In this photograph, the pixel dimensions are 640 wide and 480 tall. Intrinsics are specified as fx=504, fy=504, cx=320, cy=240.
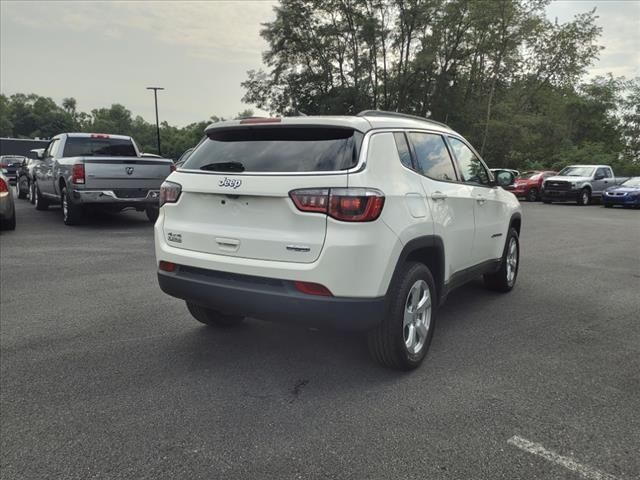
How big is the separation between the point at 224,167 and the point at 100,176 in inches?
296

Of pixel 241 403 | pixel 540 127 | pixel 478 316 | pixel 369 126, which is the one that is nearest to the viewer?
pixel 241 403

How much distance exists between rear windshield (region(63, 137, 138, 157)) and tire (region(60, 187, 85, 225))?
0.98 metres

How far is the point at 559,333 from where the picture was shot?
14.8 ft

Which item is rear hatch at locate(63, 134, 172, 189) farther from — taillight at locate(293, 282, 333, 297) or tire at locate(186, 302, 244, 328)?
taillight at locate(293, 282, 333, 297)

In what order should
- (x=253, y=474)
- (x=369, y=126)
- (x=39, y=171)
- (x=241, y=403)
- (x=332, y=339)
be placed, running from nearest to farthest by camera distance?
1. (x=253, y=474)
2. (x=241, y=403)
3. (x=369, y=126)
4. (x=332, y=339)
5. (x=39, y=171)

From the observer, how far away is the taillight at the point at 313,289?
3.02 meters

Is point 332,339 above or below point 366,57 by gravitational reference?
below

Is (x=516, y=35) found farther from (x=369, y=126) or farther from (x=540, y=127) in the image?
(x=369, y=126)

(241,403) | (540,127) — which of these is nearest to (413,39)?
(540,127)

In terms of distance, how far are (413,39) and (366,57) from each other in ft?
10.6

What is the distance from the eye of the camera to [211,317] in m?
4.35

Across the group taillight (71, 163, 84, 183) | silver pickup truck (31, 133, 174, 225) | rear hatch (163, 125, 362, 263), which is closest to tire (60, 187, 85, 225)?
silver pickup truck (31, 133, 174, 225)

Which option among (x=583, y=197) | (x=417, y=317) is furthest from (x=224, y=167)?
(x=583, y=197)

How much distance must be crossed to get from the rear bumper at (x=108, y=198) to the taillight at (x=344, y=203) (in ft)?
26.3
